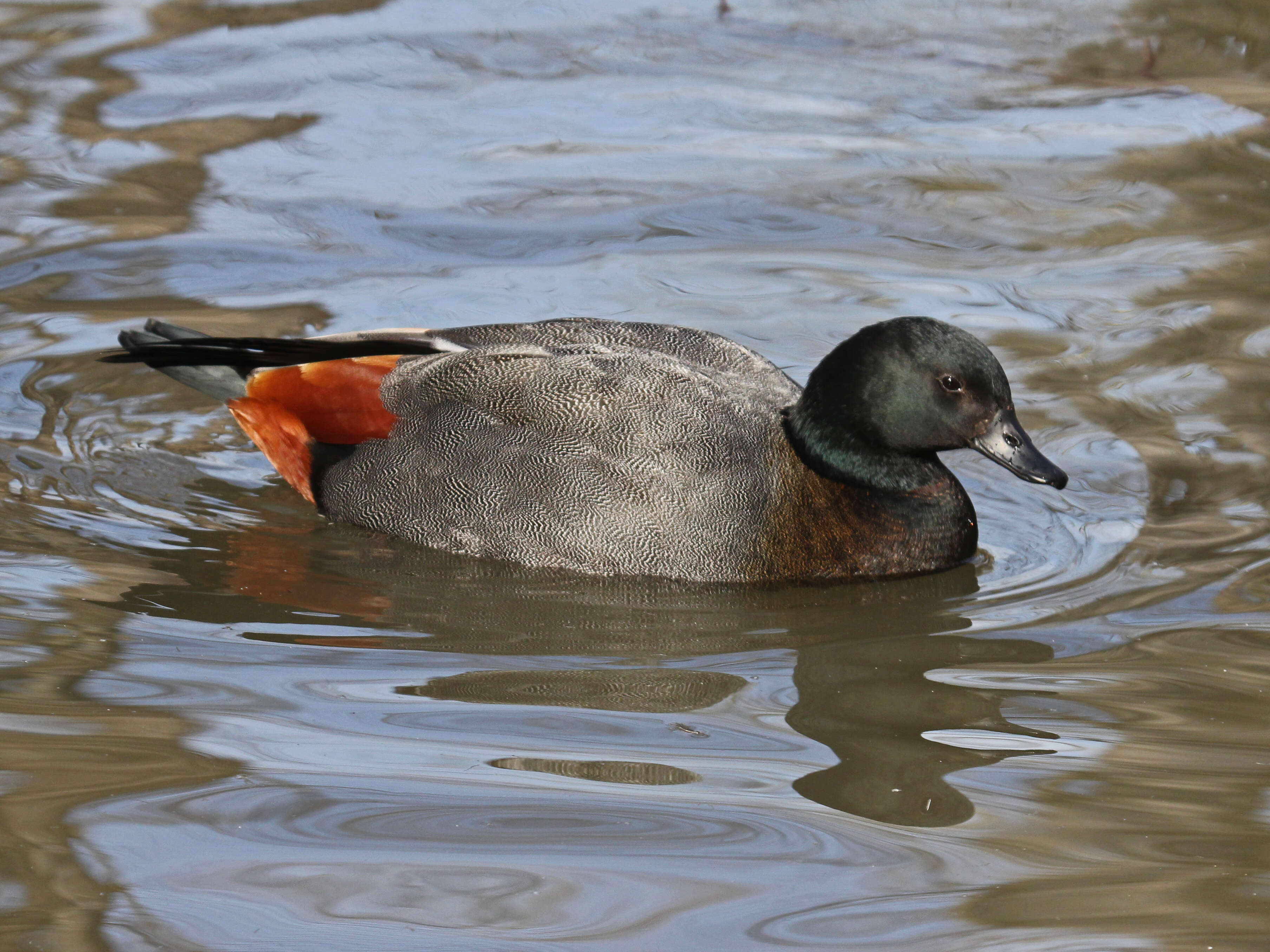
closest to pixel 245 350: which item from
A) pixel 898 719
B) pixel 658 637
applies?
pixel 658 637

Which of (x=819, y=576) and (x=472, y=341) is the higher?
(x=472, y=341)

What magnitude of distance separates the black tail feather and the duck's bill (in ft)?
6.65

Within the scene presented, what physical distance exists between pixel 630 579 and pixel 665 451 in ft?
1.51

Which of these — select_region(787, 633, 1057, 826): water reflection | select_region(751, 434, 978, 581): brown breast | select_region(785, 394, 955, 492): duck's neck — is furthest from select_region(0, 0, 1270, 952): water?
select_region(785, 394, 955, 492): duck's neck

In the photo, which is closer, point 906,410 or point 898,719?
point 898,719

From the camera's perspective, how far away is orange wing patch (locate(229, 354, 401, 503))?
642 centimetres

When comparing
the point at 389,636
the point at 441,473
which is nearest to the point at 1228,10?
the point at 441,473

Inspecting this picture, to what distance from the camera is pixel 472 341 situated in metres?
6.49

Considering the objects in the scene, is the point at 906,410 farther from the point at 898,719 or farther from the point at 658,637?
the point at 898,719

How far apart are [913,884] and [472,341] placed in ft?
10.5

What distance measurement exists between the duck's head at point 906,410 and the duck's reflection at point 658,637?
0.44m

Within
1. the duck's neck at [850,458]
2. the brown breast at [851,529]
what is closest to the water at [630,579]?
the brown breast at [851,529]

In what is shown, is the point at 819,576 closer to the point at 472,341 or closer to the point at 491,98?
the point at 472,341

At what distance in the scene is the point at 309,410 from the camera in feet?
21.3
